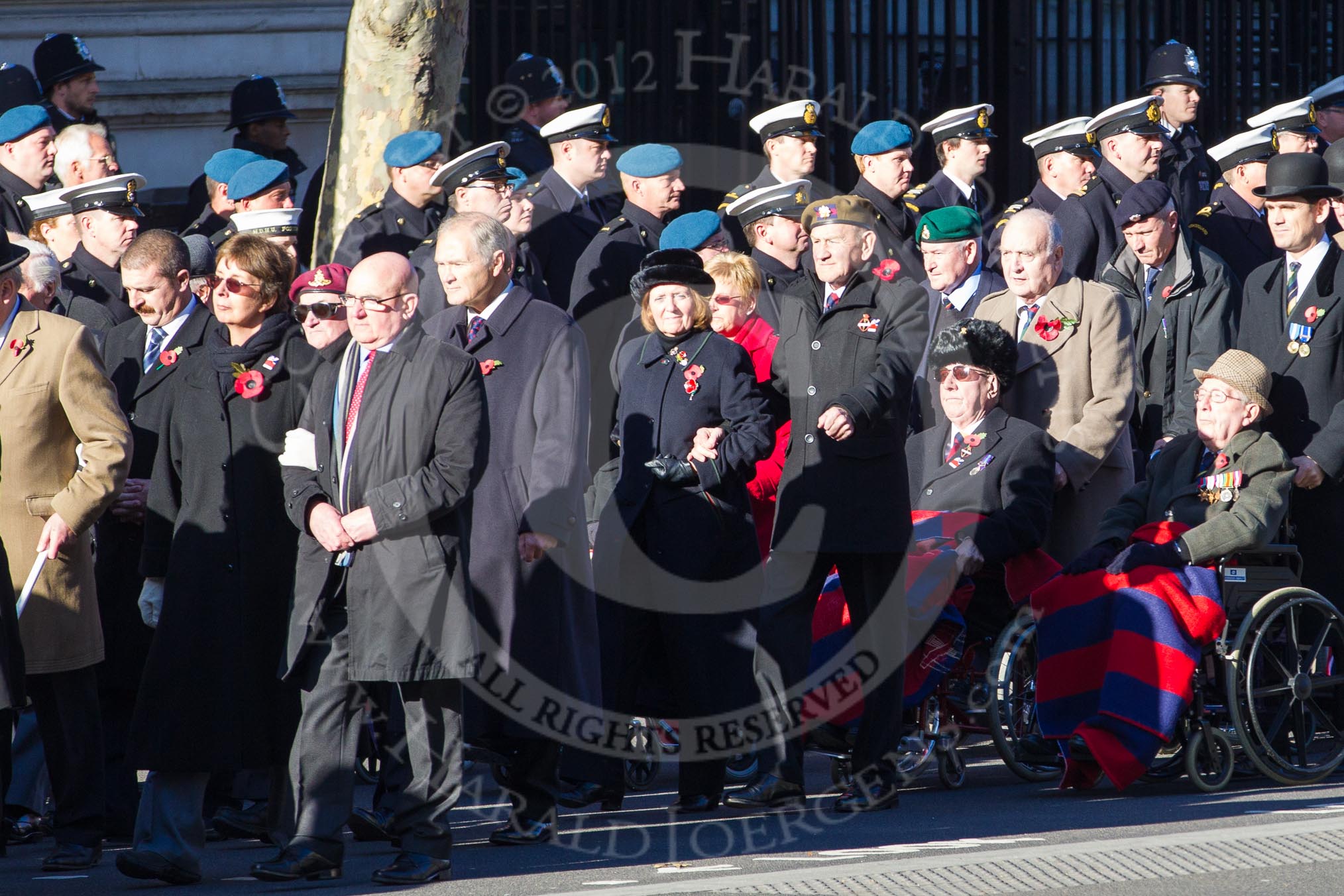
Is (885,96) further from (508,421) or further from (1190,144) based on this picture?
(508,421)

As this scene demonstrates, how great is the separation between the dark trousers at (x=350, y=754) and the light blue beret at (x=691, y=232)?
290 cm

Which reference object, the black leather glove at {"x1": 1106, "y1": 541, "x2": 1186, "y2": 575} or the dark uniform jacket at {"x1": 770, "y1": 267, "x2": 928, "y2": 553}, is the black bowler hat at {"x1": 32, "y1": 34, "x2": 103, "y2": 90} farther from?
the black leather glove at {"x1": 1106, "y1": 541, "x2": 1186, "y2": 575}

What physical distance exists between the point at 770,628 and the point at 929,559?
0.69m

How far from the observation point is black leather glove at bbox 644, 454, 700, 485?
7.05 metres

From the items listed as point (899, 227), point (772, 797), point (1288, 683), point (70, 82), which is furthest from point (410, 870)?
point (70, 82)

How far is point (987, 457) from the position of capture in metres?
7.78

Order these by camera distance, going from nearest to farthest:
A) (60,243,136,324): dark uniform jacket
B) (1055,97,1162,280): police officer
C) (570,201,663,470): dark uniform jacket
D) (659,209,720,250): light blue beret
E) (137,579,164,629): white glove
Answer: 1. (137,579,164,629): white glove
2. (60,243,136,324): dark uniform jacket
3. (659,209,720,250): light blue beret
4. (570,201,663,470): dark uniform jacket
5. (1055,97,1162,280): police officer

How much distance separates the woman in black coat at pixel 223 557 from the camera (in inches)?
241

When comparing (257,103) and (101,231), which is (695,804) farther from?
(257,103)

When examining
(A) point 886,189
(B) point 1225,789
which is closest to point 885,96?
(A) point 886,189

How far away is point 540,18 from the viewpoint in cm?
1223

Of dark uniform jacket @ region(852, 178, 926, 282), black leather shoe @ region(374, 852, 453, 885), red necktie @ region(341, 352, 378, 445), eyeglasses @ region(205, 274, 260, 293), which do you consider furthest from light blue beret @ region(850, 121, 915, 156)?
black leather shoe @ region(374, 852, 453, 885)

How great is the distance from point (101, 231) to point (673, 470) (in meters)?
2.68

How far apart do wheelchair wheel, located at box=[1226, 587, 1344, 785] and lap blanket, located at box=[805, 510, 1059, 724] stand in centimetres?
78
